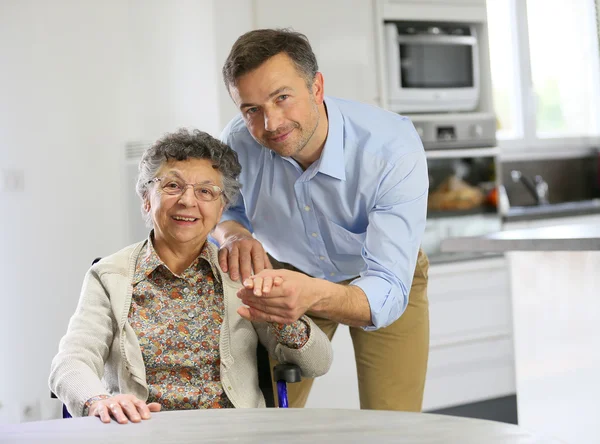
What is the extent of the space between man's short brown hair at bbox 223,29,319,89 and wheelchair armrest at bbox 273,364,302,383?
0.67 m

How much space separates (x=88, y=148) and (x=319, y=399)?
165 centimetres

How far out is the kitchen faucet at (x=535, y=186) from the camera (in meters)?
4.91

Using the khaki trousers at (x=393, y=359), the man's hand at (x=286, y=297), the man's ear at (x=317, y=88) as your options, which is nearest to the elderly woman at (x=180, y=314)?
the man's hand at (x=286, y=297)

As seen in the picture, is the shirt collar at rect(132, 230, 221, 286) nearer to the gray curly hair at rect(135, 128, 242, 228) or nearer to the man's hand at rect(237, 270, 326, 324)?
the gray curly hair at rect(135, 128, 242, 228)

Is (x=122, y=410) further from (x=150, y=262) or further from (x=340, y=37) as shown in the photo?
(x=340, y=37)

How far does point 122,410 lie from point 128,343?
421 mm

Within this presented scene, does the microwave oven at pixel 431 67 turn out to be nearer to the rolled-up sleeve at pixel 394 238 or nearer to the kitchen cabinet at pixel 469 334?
the kitchen cabinet at pixel 469 334

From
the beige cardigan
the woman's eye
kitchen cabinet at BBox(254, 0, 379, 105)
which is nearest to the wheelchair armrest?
the beige cardigan

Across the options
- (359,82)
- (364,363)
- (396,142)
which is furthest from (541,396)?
(359,82)

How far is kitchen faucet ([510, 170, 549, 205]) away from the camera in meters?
4.91

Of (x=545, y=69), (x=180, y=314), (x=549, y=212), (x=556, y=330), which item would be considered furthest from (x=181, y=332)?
(x=545, y=69)

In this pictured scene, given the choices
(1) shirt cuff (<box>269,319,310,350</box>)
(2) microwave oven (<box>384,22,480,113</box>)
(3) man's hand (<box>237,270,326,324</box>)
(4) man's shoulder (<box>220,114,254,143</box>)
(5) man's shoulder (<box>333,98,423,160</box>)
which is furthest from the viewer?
(2) microwave oven (<box>384,22,480,113</box>)

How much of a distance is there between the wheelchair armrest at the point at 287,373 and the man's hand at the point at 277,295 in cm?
21

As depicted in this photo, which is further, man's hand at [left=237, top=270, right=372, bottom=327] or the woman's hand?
man's hand at [left=237, top=270, right=372, bottom=327]
